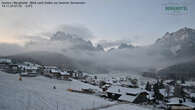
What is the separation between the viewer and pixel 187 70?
169125 mm

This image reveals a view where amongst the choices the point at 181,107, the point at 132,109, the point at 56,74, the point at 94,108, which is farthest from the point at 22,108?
the point at 56,74

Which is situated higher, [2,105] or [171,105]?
[2,105]

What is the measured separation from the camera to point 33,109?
14.3 metres

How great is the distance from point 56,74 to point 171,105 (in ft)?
156

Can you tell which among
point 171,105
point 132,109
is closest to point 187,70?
point 171,105

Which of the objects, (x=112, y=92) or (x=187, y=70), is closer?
(x=112, y=92)

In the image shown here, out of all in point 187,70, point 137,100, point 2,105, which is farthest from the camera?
point 187,70

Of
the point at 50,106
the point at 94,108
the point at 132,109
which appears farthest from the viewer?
the point at 132,109

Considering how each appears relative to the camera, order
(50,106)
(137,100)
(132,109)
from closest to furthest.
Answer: (50,106)
(132,109)
(137,100)

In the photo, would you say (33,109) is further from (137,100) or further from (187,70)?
(187,70)

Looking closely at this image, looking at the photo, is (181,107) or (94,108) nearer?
(94,108)

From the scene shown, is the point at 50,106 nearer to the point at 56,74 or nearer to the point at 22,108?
the point at 22,108

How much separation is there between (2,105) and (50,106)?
518 cm

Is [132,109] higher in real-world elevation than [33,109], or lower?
lower
